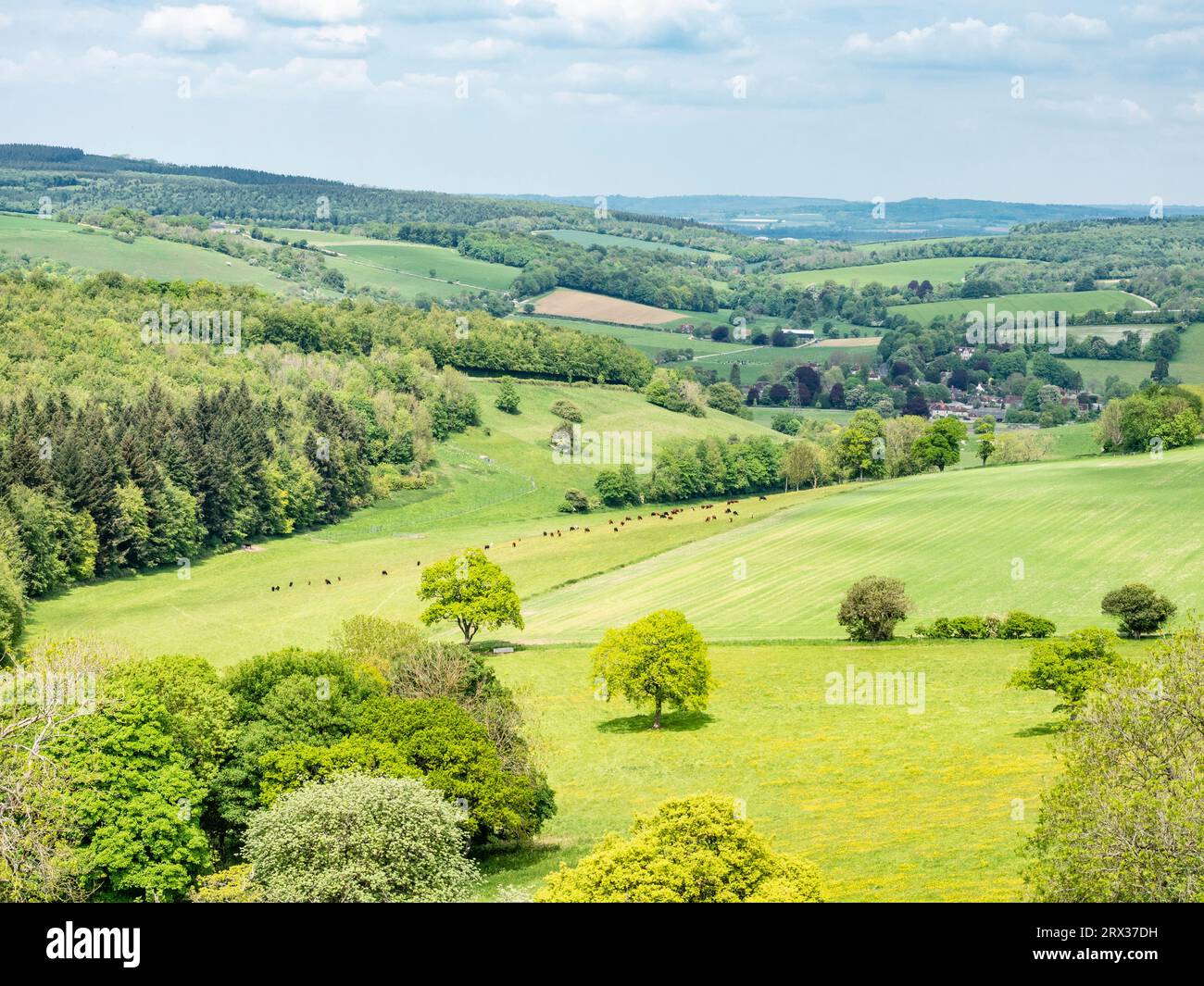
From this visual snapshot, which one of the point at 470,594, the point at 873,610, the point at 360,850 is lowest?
the point at 873,610

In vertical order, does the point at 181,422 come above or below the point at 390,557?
above

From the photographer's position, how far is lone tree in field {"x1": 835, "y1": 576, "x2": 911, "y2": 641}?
85.4 metres

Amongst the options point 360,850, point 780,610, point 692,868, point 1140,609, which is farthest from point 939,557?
point 692,868

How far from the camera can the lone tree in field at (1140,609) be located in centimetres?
Answer: 7875

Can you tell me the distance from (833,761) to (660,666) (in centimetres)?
1280

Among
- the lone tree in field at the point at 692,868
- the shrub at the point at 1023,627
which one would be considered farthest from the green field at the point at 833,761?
the lone tree in field at the point at 692,868

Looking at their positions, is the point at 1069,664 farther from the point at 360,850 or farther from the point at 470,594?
the point at 470,594

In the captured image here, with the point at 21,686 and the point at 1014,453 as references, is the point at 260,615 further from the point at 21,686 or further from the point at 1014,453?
the point at 1014,453

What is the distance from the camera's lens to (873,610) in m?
85.4

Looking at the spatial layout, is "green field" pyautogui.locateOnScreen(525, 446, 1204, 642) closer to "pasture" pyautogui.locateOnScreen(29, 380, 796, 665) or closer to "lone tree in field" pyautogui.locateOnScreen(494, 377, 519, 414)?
"pasture" pyautogui.locateOnScreen(29, 380, 796, 665)

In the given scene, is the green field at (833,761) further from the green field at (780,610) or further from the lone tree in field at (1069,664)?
the lone tree in field at (1069,664)

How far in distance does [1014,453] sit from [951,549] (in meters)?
60.8
